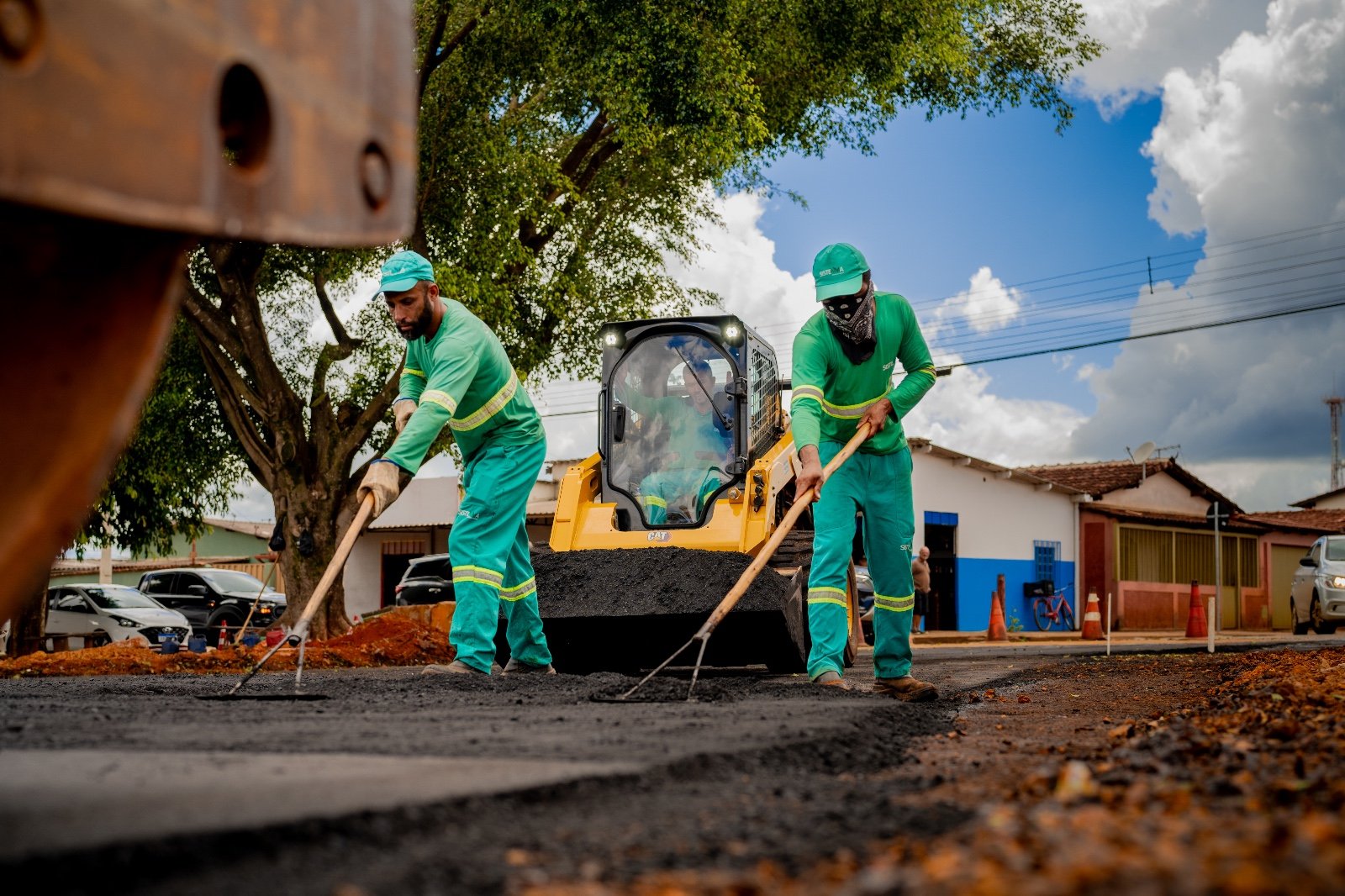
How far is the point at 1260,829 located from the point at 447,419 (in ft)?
17.1

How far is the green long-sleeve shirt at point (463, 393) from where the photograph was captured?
6582mm

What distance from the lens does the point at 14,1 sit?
1.51 m

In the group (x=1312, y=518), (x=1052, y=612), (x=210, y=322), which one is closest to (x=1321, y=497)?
(x=1312, y=518)

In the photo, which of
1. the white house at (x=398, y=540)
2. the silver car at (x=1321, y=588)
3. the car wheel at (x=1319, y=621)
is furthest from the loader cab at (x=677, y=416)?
the white house at (x=398, y=540)

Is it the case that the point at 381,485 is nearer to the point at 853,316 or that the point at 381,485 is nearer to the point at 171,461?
the point at 853,316

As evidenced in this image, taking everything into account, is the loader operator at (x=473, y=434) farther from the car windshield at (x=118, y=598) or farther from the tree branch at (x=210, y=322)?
the car windshield at (x=118, y=598)

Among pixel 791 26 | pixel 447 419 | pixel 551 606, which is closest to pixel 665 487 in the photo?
pixel 551 606

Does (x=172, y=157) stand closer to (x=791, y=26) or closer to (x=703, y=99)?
(x=703, y=99)

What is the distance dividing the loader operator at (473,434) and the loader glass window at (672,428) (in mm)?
2888

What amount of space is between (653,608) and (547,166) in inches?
336

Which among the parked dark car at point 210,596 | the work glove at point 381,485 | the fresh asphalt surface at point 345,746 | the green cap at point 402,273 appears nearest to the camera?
the fresh asphalt surface at point 345,746

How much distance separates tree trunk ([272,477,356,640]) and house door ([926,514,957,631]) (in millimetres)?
18047

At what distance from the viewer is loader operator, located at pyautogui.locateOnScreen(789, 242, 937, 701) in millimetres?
6836

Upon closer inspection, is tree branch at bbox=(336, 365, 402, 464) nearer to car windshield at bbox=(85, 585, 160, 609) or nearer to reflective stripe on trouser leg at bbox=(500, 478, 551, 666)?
car windshield at bbox=(85, 585, 160, 609)
